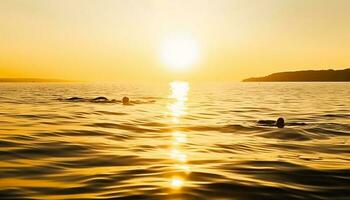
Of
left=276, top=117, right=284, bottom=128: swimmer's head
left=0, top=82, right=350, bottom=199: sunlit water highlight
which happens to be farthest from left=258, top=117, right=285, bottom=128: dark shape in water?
left=0, top=82, right=350, bottom=199: sunlit water highlight

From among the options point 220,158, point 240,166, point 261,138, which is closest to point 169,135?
point 261,138

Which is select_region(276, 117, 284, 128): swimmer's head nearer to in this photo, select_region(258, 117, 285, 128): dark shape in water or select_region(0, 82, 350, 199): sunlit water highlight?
select_region(258, 117, 285, 128): dark shape in water

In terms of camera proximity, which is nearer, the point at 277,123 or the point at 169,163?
the point at 169,163

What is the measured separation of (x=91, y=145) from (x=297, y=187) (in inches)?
335

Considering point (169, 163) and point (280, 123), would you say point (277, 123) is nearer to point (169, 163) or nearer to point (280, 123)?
point (280, 123)

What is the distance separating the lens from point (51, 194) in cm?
827

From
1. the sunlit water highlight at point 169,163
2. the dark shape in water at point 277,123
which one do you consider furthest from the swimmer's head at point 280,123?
the sunlit water highlight at point 169,163

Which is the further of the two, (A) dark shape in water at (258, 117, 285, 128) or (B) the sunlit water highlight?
(A) dark shape in water at (258, 117, 285, 128)

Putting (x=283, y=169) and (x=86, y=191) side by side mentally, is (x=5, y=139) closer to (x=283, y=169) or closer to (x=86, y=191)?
(x=86, y=191)

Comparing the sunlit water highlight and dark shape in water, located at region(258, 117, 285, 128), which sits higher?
the sunlit water highlight

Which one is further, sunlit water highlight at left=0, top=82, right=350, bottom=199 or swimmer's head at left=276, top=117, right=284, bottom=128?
swimmer's head at left=276, top=117, right=284, bottom=128

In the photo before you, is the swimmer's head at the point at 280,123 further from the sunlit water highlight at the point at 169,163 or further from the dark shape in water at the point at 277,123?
the sunlit water highlight at the point at 169,163

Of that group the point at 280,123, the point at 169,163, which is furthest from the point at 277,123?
the point at 169,163

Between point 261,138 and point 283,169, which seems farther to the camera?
point 261,138
